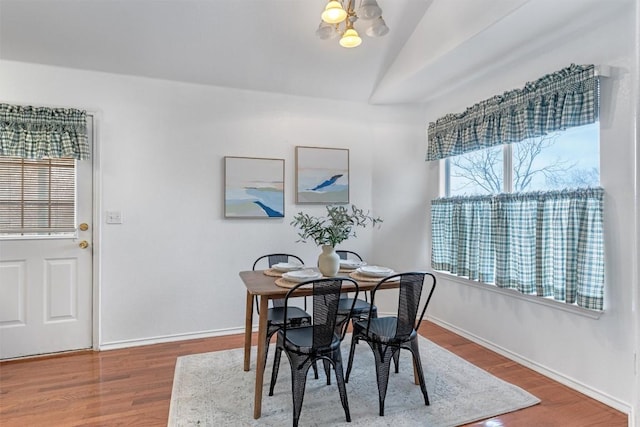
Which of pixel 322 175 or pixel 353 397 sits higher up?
pixel 322 175

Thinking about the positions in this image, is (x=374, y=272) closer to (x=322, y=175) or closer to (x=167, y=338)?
(x=322, y=175)

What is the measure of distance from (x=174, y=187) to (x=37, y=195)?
1.04m

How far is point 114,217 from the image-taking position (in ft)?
10.2

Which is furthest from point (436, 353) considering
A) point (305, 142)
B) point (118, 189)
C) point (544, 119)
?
point (118, 189)

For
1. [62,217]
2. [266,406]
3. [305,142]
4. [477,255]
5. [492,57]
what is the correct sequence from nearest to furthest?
[266,406] < [492,57] < [62,217] < [477,255] < [305,142]

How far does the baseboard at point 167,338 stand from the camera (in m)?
3.08

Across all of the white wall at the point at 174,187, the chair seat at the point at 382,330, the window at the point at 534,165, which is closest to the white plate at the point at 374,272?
the chair seat at the point at 382,330

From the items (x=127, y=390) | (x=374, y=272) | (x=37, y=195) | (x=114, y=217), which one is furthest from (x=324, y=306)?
(x=37, y=195)

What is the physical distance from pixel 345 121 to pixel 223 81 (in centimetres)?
130

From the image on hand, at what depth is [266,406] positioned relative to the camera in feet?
7.19

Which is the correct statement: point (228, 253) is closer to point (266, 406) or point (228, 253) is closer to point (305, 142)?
point (305, 142)

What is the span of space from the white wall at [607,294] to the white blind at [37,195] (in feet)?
11.7

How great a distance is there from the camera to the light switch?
308 cm

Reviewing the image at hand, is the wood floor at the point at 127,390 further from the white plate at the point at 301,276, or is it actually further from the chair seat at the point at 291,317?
the white plate at the point at 301,276
